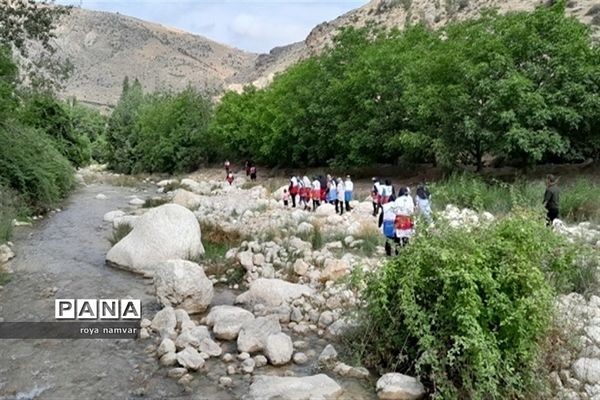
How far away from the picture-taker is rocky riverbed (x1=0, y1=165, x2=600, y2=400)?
6.63m

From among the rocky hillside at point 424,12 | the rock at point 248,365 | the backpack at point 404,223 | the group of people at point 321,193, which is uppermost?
the rocky hillside at point 424,12

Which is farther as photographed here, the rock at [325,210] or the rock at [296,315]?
the rock at [325,210]

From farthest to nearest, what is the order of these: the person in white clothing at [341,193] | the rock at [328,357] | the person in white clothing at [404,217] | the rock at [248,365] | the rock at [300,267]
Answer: the person in white clothing at [341,193] → the rock at [300,267] → the person in white clothing at [404,217] → the rock at [328,357] → the rock at [248,365]

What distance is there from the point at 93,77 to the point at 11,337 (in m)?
122

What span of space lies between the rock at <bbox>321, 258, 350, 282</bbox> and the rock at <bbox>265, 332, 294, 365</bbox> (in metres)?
2.91

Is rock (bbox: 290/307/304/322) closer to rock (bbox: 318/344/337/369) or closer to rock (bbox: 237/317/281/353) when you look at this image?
rock (bbox: 237/317/281/353)

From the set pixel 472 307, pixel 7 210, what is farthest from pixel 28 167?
pixel 472 307

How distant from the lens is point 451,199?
626 inches

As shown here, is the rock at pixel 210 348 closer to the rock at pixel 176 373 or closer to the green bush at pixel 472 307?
the rock at pixel 176 373

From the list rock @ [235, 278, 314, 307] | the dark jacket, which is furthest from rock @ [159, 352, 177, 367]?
the dark jacket

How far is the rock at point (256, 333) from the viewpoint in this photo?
7672mm

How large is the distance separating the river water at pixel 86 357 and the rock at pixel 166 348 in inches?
6.4

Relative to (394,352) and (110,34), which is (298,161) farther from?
(110,34)

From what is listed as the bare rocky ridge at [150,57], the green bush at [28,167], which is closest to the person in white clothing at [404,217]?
the green bush at [28,167]
